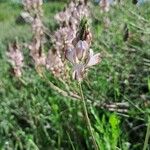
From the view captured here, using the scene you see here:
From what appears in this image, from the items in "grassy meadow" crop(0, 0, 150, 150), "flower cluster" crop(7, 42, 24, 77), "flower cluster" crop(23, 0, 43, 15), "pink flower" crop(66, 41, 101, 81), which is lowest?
"grassy meadow" crop(0, 0, 150, 150)

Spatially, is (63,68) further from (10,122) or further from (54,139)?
(10,122)

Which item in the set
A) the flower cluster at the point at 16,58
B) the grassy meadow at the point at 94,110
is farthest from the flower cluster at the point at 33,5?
the grassy meadow at the point at 94,110

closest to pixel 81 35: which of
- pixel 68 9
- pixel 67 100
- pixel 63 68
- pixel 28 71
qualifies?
pixel 63 68

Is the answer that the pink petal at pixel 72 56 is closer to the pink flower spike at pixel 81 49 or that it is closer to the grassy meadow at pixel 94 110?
the pink flower spike at pixel 81 49

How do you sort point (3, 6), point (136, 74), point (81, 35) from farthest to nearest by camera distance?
1. point (3, 6)
2. point (136, 74)
3. point (81, 35)

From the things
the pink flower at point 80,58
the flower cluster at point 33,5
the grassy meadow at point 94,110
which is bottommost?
the grassy meadow at point 94,110

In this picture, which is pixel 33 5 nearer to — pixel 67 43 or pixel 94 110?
pixel 94 110

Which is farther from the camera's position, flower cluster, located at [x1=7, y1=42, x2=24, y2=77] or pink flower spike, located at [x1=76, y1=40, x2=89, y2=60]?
flower cluster, located at [x1=7, y1=42, x2=24, y2=77]

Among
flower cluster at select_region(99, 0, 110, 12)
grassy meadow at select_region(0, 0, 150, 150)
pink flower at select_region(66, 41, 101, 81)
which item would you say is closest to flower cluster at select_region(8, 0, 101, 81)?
pink flower at select_region(66, 41, 101, 81)

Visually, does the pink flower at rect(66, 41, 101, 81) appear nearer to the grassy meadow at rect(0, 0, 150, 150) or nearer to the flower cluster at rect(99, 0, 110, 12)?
the grassy meadow at rect(0, 0, 150, 150)

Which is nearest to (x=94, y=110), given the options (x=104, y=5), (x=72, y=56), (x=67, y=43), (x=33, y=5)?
(x=67, y=43)

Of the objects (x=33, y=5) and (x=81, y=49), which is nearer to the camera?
(x=81, y=49)
